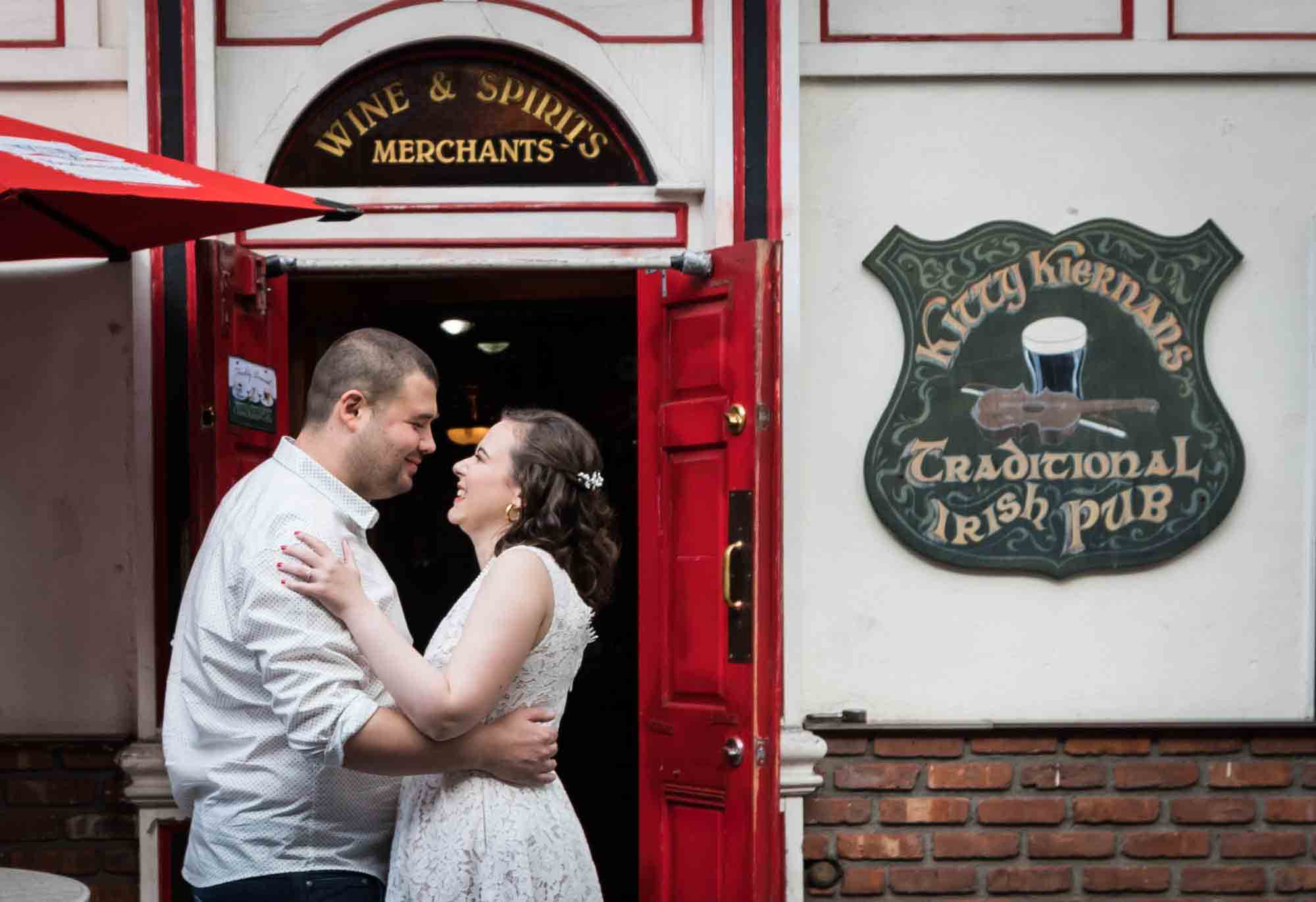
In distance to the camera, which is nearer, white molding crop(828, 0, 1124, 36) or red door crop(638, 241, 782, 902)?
red door crop(638, 241, 782, 902)

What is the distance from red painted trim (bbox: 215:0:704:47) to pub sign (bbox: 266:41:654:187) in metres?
0.14

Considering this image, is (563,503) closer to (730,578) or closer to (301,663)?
(301,663)

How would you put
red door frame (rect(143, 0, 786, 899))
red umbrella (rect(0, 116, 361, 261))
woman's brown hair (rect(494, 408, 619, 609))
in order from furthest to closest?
red door frame (rect(143, 0, 786, 899)) < red umbrella (rect(0, 116, 361, 261)) < woman's brown hair (rect(494, 408, 619, 609))

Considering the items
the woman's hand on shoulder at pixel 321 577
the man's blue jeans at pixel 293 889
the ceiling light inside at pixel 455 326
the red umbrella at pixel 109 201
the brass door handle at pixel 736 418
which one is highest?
the red umbrella at pixel 109 201

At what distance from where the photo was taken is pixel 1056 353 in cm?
519

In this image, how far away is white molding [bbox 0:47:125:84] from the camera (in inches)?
201

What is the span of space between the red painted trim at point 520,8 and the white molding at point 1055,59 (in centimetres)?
37

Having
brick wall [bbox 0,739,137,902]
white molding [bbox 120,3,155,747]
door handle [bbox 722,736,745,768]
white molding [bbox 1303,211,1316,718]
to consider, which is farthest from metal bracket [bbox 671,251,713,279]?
brick wall [bbox 0,739,137,902]

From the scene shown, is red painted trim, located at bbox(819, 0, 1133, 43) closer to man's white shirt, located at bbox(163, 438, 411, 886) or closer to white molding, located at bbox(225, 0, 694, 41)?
white molding, located at bbox(225, 0, 694, 41)

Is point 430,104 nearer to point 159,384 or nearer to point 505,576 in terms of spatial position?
point 159,384

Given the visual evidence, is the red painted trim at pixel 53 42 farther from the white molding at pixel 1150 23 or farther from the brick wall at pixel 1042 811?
the white molding at pixel 1150 23

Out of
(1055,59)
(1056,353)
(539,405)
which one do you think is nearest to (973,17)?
(1055,59)

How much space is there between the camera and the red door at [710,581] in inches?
186

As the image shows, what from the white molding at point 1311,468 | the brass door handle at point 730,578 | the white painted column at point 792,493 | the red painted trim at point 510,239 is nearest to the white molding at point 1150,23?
the white molding at point 1311,468
